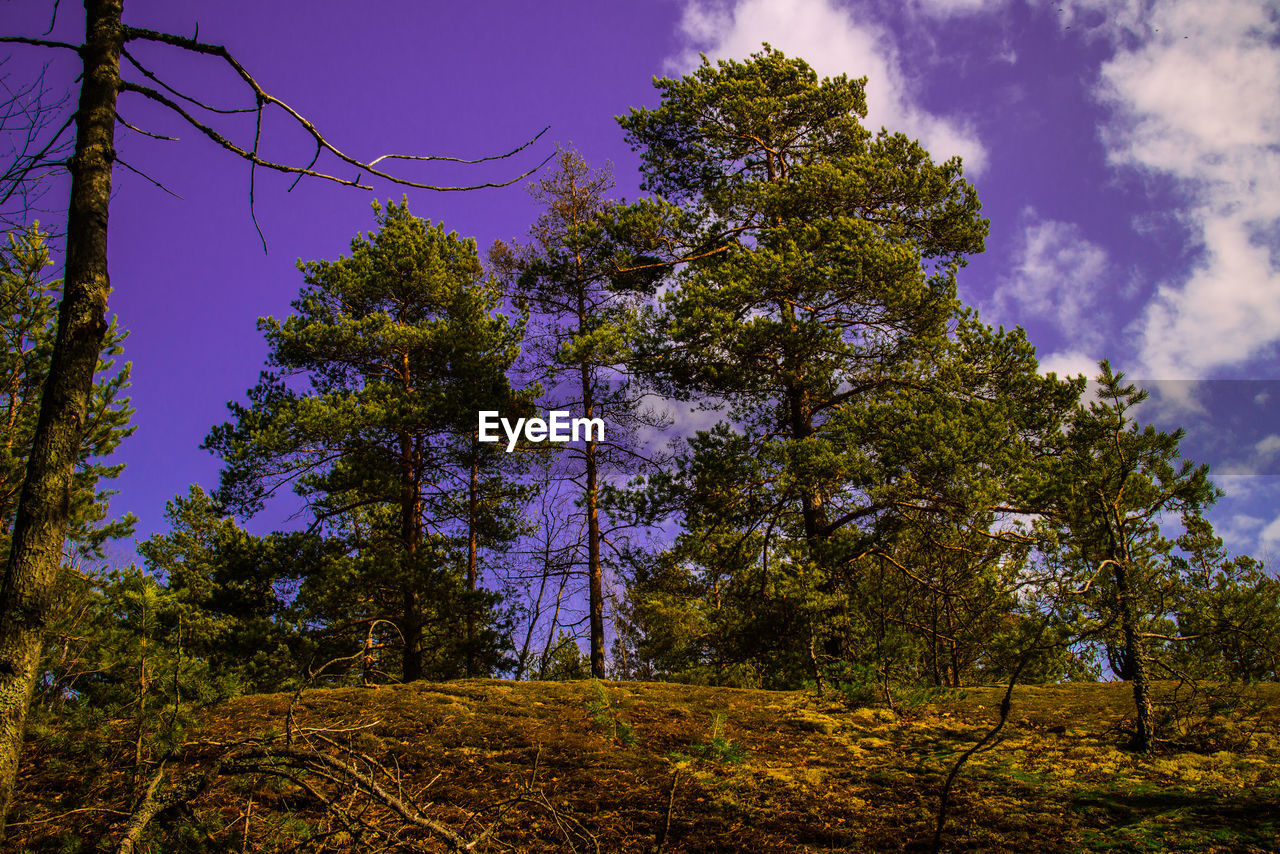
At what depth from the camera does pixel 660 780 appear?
3.73 metres

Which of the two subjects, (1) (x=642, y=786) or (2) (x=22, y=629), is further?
(1) (x=642, y=786)

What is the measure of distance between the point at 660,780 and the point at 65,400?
3156 mm

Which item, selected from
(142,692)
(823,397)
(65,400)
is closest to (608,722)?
(142,692)

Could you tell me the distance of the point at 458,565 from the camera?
14438mm

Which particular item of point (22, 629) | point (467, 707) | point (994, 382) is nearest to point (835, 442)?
point (994, 382)

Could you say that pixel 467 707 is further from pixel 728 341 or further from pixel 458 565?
pixel 458 565

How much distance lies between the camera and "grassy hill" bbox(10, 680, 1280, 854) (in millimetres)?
2729

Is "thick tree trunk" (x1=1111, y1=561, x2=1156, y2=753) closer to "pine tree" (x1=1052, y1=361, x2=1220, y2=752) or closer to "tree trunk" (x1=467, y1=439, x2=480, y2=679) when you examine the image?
"pine tree" (x1=1052, y1=361, x2=1220, y2=752)

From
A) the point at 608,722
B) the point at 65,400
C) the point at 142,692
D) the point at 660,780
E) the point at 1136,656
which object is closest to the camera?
the point at 65,400

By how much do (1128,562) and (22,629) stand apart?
17.9 feet

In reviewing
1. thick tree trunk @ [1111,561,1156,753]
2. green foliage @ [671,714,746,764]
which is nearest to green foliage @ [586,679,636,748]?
green foliage @ [671,714,746,764]

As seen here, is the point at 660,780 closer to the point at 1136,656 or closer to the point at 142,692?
the point at 142,692

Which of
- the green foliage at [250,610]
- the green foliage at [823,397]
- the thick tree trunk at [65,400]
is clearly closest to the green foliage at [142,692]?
the thick tree trunk at [65,400]

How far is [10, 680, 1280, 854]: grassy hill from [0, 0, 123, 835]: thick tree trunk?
64cm
